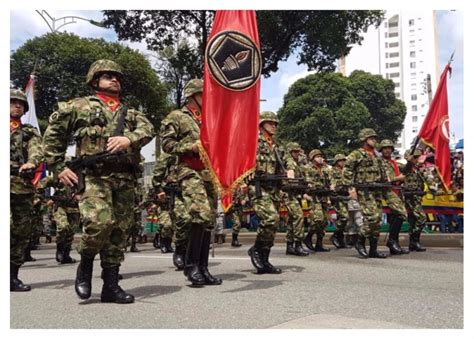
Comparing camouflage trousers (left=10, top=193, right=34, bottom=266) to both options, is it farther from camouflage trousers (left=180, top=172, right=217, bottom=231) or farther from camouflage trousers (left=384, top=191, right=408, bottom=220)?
camouflage trousers (left=384, top=191, right=408, bottom=220)

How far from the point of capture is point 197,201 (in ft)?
21.6

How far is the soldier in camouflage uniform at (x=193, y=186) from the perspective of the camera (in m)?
6.61

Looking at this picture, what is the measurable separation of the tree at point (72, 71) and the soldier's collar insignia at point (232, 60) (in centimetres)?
1856

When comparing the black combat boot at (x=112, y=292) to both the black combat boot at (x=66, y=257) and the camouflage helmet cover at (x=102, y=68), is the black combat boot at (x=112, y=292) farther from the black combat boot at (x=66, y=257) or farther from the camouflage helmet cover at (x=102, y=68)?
the black combat boot at (x=66, y=257)

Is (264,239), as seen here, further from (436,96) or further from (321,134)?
(321,134)

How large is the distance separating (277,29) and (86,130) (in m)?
16.1

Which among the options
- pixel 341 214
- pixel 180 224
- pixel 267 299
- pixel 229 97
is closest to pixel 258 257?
pixel 180 224

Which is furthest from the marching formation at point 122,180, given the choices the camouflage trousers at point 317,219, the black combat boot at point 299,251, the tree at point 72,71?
the tree at point 72,71

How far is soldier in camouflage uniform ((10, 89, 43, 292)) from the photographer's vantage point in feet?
22.4

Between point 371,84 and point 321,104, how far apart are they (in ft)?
23.6

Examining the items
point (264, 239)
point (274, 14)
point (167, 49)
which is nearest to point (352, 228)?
point (264, 239)

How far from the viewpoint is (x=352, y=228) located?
42.2 feet

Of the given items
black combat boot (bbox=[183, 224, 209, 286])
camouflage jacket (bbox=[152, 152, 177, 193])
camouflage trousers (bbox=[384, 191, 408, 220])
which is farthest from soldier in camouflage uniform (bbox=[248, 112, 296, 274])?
camouflage trousers (bbox=[384, 191, 408, 220])

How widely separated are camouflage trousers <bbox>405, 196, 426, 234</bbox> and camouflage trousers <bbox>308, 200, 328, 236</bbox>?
70.9 inches
